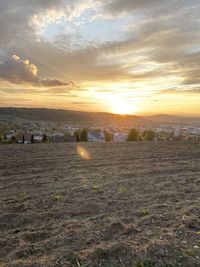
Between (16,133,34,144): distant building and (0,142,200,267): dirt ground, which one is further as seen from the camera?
(16,133,34,144): distant building

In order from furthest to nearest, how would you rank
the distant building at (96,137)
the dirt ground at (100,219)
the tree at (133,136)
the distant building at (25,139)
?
the tree at (133,136) < the distant building at (96,137) < the distant building at (25,139) < the dirt ground at (100,219)

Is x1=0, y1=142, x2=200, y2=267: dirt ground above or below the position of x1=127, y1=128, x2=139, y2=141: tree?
above

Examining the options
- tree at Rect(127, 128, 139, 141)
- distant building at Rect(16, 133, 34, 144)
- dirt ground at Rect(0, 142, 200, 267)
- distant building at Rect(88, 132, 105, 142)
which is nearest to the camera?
dirt ground at Rect(0, 142, 200, 267)

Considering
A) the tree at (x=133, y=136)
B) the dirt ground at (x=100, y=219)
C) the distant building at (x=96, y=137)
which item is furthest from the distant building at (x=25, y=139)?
the dirt ground at (x=100, y=219)

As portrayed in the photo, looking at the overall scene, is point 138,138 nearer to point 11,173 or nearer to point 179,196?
point 11,173

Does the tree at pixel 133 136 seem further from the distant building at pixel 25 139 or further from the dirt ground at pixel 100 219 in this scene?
the dirt ground at pixel 100 219

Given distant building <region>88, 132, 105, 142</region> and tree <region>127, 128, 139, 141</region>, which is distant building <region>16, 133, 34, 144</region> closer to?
distant building <region>88, 132, 105, 142</region>

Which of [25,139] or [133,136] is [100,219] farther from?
[133,136]

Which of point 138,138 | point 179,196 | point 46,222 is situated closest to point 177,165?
point 179,196

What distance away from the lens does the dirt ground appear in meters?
4.63

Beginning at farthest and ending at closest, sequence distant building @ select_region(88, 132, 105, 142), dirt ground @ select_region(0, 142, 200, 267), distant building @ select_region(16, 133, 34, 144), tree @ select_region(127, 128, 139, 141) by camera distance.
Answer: tree @ select_region(127, 128, 139, 141) → distant building @ select_region(88, 132, 105, 142) → distant building @ select_region(16, 133, 34, 144) → dirt ground @ select_region(0, 142, 200, 267)

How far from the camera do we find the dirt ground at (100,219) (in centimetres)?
463

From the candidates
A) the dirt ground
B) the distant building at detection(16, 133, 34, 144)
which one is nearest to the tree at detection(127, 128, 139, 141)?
the distant building at detection(16, 133, 34, 144)

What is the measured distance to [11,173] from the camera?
472 inches
